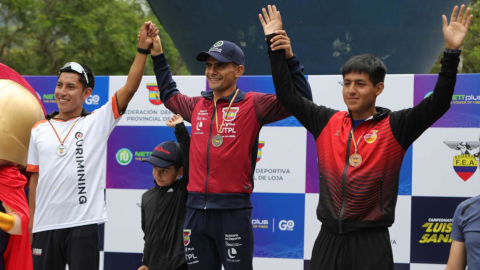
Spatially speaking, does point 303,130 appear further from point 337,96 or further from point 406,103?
point 406,103

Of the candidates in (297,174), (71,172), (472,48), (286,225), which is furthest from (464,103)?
(472,48)

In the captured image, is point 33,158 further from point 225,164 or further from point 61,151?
point 225,164

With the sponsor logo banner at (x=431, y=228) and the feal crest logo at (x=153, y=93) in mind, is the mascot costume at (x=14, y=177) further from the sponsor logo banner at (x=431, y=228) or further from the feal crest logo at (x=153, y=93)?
the sponsor logo banner at (x=431, y=228)

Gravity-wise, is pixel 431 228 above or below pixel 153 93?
below

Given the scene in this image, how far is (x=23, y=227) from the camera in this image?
4.47m

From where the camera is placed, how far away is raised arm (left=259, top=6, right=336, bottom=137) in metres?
3.38

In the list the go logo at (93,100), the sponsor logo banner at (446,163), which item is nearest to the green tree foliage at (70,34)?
the go logo at (93,100)

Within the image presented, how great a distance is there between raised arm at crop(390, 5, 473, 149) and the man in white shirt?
1793mm

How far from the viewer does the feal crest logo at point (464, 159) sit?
16.1 ft

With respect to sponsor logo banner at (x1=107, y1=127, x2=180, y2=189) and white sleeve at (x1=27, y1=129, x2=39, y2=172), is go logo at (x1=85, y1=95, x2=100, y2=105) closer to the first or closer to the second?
sponsor logo banner at (x1=107, y1=127, x2=180, y2=189)

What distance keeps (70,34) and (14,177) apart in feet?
33.6

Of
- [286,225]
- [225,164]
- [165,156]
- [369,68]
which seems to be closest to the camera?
[369,68]

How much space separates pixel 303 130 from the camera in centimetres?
514

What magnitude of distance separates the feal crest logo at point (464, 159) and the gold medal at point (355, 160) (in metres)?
2.10
